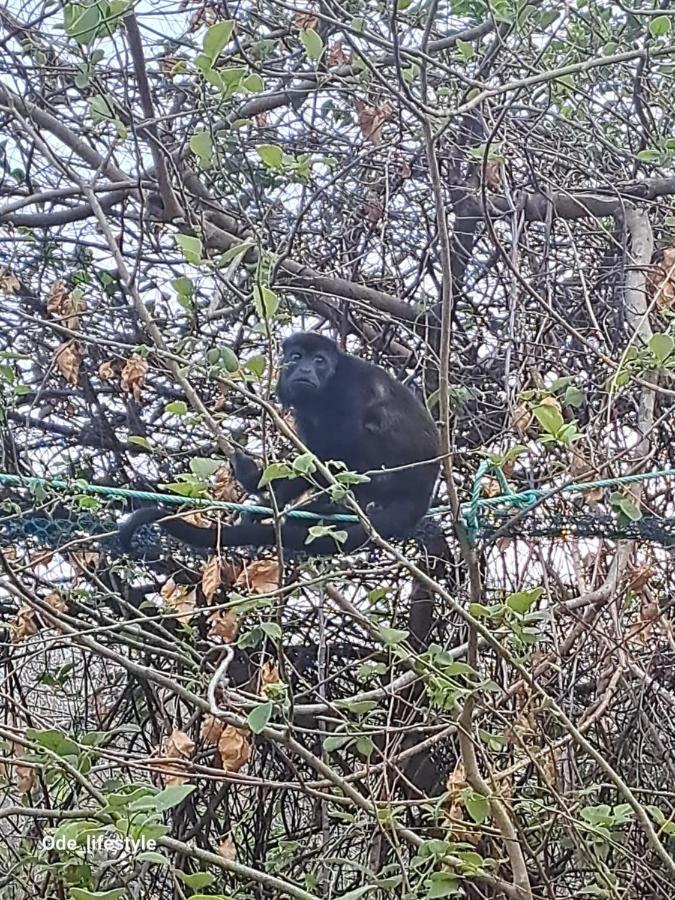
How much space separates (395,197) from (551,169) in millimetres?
634

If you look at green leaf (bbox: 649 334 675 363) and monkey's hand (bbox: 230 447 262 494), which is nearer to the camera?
green leaf (bbox: 649 334 675 363)

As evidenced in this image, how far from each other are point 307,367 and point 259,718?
2.00 meters

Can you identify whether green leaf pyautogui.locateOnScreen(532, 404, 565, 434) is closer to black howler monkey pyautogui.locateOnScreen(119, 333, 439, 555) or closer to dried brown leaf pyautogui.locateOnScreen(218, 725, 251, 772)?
dried brown leaf pyautogui.locateOnScreen(218, 725, 251, 772)

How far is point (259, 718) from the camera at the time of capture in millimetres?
2105

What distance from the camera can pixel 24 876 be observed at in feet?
9.61

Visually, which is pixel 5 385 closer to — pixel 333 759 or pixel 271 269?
pixel 271 269

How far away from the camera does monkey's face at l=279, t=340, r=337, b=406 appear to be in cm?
391

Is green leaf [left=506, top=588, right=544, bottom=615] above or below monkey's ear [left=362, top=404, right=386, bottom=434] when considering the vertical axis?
below

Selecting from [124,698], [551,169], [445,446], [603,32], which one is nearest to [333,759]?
[124,698]

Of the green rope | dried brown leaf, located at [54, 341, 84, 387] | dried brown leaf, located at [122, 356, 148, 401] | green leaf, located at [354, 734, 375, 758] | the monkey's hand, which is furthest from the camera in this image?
dried brown leaf, located at [54, 341, 84, 387]

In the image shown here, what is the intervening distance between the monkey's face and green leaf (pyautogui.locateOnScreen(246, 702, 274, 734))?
1.91m

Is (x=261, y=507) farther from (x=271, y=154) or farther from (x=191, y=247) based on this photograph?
(x=271, y=154)

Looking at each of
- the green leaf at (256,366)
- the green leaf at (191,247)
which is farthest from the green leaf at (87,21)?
the green leaf at (256,366)

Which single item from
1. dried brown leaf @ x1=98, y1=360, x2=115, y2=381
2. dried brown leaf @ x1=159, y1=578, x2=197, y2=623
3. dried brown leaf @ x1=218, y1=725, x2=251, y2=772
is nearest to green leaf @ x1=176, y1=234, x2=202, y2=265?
dried brown leaf @ x1=159, y1=578, x2=197, y2=623
